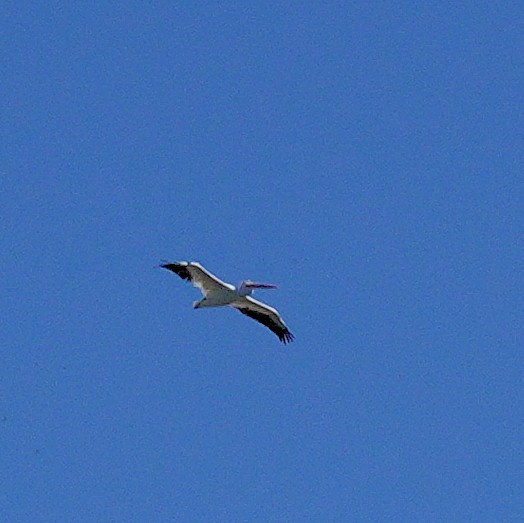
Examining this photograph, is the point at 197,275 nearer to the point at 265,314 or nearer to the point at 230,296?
the point at 230,296

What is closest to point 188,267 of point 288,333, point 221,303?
point 221,303

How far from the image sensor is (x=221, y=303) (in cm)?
5259

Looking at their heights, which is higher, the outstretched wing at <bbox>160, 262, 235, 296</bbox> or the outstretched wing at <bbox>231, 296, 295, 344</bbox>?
the outstretched wing at <bbox>231, 296, 295, 344</bbox>

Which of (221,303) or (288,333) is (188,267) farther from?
(288,333)

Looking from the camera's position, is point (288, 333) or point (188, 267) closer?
point (188, 267)

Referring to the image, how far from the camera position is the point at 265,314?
180 feet

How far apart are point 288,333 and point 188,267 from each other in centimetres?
550

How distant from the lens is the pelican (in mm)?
51438

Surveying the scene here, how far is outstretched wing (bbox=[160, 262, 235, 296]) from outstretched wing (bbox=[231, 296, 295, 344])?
163 centimetres

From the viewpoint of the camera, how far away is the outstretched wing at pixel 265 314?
53947mm

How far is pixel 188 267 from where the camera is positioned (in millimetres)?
51344

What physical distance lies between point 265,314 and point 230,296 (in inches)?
99.4

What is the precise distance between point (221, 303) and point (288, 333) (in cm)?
372

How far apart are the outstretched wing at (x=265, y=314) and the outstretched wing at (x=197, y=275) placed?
5.36ft
